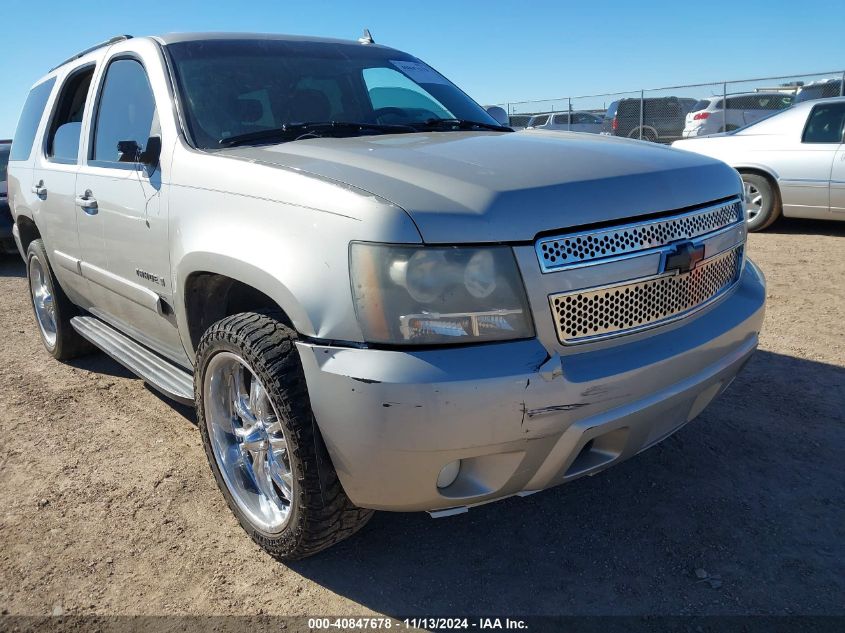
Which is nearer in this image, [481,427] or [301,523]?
[481,427]

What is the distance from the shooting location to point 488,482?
197cm

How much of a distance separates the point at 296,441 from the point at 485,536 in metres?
0.91

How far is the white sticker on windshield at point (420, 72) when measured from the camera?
375 centimetres

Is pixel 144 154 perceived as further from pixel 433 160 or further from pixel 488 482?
pixel 488 482

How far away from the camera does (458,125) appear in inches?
131

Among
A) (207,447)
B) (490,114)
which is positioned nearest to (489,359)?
(207,447)

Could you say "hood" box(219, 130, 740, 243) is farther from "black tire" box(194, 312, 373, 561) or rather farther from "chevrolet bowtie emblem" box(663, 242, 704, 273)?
"black tire" box(194, 312, 373, 561)

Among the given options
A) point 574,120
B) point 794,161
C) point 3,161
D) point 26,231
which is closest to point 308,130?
point 26,231

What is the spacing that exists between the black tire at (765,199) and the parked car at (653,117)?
9.75m

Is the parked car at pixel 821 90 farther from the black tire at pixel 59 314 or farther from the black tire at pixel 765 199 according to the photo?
the black tire at pixel 59 314

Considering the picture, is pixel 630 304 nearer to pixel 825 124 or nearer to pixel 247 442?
pixel 247 442

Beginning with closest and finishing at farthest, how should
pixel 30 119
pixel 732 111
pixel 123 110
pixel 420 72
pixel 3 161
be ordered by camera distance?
pixel 123 110, pixel 420 72, pixel 30 119, pixel 3 161, pixel 732 111

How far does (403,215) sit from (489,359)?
457 mm

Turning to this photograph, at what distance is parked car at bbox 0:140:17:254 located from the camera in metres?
8.72
